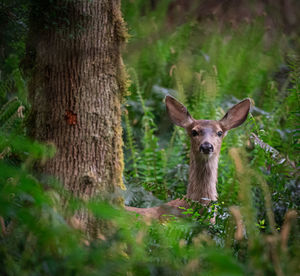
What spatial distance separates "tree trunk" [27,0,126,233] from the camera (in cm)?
275

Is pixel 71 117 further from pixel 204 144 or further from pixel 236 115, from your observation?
pixel 236 115

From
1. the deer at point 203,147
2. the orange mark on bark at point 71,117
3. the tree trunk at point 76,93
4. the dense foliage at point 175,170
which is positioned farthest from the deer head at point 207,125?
the orange mark on bark at point 71,117

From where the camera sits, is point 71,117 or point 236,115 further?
point 236,115

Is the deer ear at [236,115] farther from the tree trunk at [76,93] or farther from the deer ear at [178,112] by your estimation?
the tree trunk at [76,93]

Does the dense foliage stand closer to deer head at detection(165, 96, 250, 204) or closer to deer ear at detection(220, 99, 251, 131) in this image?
deer head at detection(165, 96, 250, 204)

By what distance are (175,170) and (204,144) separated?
1.08m

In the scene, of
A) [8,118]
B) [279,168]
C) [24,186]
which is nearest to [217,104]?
[279,168]

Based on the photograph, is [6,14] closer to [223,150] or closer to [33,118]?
[33,118]

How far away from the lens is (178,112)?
4.98 meters

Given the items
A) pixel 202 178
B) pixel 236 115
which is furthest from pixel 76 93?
pixel 236 115

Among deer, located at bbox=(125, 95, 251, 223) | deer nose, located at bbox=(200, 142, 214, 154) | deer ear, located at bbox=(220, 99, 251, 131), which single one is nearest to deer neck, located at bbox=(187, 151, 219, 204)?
deer, located at bbox=(125, 95, 251, 223)

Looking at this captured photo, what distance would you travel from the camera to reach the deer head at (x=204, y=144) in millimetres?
4363

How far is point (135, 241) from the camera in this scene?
1843 mm

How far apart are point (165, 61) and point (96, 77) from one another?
468cm
